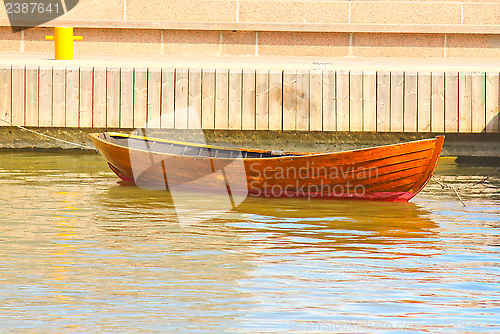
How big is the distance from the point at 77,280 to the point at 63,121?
320 inches

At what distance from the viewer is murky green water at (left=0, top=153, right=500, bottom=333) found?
5.29 meters

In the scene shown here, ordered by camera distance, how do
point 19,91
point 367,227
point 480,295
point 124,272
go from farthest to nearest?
point 19,91
point 367,227
point 124,272
point 480,295

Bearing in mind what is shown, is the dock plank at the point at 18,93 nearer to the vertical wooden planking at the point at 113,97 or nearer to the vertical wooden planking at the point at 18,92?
→ the vertical wooden planking at the point at 18,92

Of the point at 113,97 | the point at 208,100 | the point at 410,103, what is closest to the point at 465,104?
the point at 410,103

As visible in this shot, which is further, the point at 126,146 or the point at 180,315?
the point at 126,146

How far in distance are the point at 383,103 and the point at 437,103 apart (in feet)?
3.37

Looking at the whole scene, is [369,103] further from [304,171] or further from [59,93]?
[59,93]

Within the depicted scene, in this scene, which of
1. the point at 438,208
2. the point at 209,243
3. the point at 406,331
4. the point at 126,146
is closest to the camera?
the point at 406,331

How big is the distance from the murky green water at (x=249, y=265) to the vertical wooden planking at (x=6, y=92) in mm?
3626

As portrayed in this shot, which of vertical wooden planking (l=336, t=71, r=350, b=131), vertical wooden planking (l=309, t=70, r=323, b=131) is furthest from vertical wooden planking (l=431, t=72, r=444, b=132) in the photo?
vertical wooden planking (l=309, t=70, r=323, b=131)

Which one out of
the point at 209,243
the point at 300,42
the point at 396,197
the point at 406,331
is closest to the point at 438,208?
the point at 396,197

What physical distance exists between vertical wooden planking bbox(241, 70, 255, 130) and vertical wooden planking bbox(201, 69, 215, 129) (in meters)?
0.60

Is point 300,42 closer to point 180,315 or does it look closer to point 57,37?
point 57,37

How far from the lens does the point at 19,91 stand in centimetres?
1372
